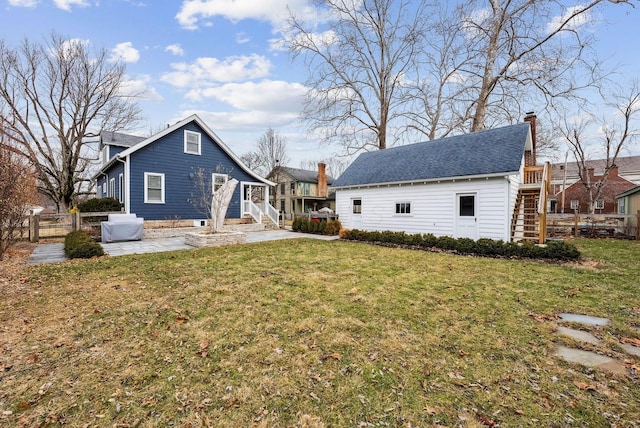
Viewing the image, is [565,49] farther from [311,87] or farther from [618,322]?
[618,322]

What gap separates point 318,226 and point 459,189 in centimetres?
736

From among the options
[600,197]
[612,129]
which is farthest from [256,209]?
[600,197]

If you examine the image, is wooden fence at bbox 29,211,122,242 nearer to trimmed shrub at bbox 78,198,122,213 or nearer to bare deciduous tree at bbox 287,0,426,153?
trimmed shrub at bbox 78,198,122,213

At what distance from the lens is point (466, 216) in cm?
1183

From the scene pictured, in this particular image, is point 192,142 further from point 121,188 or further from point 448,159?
point 448,159

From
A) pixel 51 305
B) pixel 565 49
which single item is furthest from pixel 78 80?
pixel 565 49

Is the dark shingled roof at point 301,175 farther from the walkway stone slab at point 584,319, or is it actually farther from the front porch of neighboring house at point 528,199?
the walkway stone slab at point 584,319

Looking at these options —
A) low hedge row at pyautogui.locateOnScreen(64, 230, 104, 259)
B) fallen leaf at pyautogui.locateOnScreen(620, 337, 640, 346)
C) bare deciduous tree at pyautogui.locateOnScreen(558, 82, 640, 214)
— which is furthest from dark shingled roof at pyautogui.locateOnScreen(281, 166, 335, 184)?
fallen leaf at pyautogui.locateOnScreen(620, 337, 640, 346)

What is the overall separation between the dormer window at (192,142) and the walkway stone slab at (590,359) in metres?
16.4

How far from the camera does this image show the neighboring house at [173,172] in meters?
13.7

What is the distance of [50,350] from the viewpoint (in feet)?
10.4

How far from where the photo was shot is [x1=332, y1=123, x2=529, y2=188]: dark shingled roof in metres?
11.3

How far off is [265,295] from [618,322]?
515cm

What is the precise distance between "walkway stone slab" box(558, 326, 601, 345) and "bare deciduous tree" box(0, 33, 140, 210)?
27.6 meters
